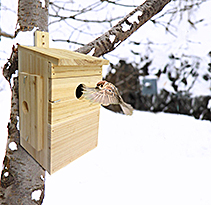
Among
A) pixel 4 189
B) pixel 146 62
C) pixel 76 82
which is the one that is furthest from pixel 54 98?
pixel 146 62

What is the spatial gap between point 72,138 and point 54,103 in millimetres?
198

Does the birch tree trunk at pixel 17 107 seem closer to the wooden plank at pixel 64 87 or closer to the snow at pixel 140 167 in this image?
the wooden plank at pixel 64 87

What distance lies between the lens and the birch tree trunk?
0.94 m

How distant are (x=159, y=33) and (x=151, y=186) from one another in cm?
204

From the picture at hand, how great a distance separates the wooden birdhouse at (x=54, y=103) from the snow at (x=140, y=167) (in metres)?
0.96

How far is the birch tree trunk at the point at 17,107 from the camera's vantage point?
0.94 meters

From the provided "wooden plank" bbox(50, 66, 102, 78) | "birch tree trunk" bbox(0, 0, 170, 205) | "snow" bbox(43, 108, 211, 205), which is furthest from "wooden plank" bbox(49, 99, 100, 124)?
→ "snow" bbox(43, 108, 211, 205)

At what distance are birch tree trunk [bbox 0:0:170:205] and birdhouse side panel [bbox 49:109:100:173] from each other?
0.32 metres

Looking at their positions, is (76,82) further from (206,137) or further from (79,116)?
(206,137)

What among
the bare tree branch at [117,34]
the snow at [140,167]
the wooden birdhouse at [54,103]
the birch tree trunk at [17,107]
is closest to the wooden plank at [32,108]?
the wooden birdhouse at [54,103]

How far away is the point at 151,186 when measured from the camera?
184 cm

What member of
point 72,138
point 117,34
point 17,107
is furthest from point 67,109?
point 117,34

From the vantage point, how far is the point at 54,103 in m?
0.71

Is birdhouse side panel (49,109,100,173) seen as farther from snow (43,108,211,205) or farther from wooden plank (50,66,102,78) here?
snow (43,108,211,205)
